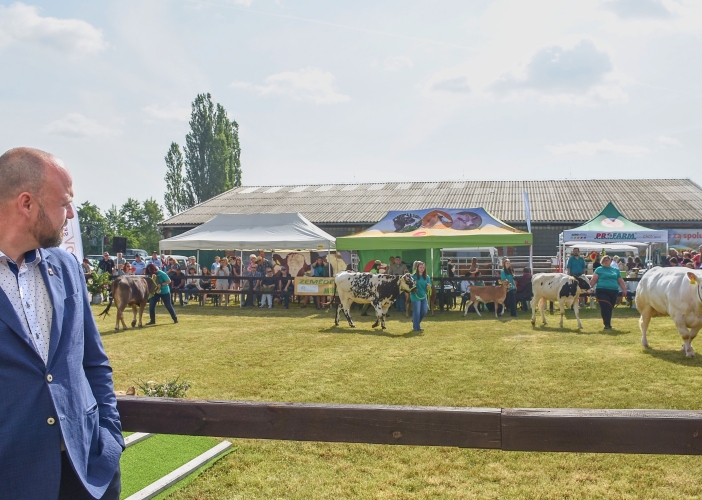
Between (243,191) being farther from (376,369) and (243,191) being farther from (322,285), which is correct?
(376,369)

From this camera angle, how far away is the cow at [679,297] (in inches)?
382

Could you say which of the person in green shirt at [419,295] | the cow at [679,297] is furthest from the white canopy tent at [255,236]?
the cow at [679,297]

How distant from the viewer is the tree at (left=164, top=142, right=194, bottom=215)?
185 ft

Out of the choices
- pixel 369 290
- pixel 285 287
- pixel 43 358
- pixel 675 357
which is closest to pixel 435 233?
pixel 369 290

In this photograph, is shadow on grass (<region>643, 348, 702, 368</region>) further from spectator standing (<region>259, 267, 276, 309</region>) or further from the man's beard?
spectator standing (<region>259, 267, 276, 309</region>)

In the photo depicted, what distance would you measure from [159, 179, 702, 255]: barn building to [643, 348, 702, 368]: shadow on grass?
852 inches

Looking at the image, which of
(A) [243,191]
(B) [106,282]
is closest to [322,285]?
(B) [106,282]

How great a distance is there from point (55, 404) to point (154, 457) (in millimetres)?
Answer: 3759

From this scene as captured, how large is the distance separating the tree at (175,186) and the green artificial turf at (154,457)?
2022 inches

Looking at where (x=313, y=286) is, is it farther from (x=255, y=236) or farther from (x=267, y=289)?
(x=255, y=236)

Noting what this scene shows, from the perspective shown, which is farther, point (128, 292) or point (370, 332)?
point (128, 292)

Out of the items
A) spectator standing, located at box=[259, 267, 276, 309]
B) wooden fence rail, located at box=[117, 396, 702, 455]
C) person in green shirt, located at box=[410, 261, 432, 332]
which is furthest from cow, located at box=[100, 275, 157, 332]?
wooden fence rail, located at box=[117, 396, 702, 455]

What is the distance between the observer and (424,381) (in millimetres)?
8664

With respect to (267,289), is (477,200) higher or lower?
higher
